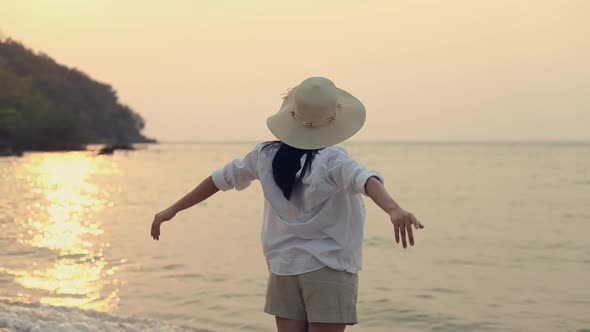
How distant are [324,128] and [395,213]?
22.6 inches

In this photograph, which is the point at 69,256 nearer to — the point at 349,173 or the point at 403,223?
the point at 349,173

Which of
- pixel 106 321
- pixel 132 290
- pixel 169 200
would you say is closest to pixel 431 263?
pixel 132 290

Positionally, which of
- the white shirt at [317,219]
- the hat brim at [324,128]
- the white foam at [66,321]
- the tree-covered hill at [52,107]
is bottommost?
the white foam at [66,321]

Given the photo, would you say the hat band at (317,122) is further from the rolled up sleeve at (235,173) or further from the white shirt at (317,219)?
the rolled up sleeve at (235,173)

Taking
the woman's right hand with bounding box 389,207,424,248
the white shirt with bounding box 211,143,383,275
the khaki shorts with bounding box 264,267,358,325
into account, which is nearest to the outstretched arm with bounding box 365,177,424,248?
the woman's right hand with bounding box 389,207,424,248

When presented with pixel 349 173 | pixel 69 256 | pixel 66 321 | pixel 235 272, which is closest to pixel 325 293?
pixel 349 173

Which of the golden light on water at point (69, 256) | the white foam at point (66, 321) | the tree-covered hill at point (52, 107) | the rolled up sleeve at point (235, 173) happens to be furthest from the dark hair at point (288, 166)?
the tree-covered hill at point (52, 107)

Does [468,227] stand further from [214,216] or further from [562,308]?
[562,308]

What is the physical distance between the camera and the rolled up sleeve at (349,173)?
295 centimetres

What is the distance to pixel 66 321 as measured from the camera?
671cm

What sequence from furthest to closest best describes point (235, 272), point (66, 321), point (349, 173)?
point (235, 272), point (66, 321), point (349, 173)

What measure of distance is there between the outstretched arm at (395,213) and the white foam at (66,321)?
12.8ft

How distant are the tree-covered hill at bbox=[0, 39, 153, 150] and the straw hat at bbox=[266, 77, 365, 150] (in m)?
73.0

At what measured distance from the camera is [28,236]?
44.4 feet
